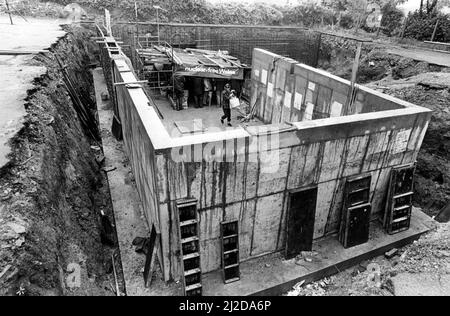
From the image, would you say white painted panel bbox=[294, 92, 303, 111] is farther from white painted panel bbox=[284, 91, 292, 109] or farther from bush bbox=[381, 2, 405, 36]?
bush bbox=[381, 2, 405, 36]

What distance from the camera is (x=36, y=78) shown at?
8211 millimetres

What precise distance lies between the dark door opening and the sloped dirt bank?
12.0 ft

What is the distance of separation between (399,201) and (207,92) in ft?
33.2

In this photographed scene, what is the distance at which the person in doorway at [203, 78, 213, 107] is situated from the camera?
1491 centimetres

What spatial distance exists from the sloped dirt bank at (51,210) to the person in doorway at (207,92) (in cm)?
737

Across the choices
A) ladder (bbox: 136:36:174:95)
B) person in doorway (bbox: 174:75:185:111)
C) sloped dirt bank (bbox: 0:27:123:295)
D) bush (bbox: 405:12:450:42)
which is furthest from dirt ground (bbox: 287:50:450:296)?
ladder (bbox: 136:36:174:95)

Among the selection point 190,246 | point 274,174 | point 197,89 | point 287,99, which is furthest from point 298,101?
point 190,246

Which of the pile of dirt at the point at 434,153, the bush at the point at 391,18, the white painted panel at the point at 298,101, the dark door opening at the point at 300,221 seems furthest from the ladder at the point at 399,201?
the bush at the point at 391,18

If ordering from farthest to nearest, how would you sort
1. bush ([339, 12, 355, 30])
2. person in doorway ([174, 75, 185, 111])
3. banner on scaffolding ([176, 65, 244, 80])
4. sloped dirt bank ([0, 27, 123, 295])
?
bush ([339, 12, 355, 30])
person in doorway ([174, 75, 185, 111])
banner on scaffolding ([176, 65, 244, 80])
sloped dirt bank ([0, 27, 123, 295])

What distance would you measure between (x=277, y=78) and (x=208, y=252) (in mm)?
8322

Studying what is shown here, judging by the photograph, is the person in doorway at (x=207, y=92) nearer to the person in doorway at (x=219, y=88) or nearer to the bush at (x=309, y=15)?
the person in doorway at (x=219, y=88)

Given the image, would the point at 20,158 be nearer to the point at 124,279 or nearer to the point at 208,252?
the point at 124,279
